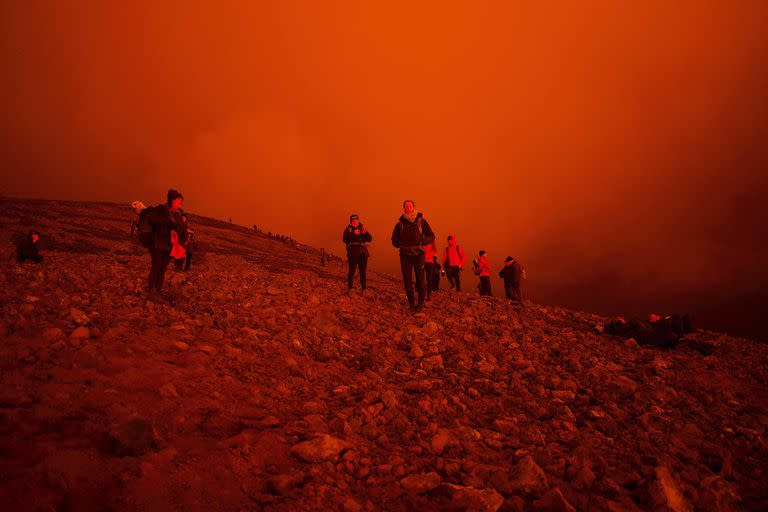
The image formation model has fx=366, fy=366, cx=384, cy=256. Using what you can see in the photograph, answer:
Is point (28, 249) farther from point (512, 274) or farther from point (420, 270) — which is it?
point (512, 274)

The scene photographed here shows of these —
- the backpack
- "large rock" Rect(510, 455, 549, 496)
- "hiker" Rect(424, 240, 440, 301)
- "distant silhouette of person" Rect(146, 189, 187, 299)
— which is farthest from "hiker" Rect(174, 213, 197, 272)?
"large rock" Rect(510, 455, 549, 496)

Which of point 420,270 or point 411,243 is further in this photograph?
point 420,270

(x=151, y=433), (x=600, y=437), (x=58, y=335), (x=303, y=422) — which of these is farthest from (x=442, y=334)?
(x=58, y=335)

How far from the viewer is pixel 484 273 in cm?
1777

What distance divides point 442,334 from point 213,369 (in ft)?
16.4

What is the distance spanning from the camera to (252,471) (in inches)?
125

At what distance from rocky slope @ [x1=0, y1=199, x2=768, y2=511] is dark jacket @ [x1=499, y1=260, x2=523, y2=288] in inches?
317

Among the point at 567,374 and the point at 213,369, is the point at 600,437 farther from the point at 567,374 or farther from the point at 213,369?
the point at 213,369

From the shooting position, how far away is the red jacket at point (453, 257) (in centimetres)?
1669

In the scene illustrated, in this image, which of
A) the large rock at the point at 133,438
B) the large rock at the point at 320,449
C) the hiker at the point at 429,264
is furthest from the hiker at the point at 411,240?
the large rock at the point at 133,438

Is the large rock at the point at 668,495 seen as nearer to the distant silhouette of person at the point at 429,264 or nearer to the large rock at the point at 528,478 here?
the large rock at the point at 528,478

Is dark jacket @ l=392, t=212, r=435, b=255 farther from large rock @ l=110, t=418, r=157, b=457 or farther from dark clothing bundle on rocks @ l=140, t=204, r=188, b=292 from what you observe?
large rock @ l=110, t=418, r=157, b=457

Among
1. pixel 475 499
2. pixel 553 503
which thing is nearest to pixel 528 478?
pixel 553 503

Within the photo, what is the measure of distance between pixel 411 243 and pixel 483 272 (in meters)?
8.57
